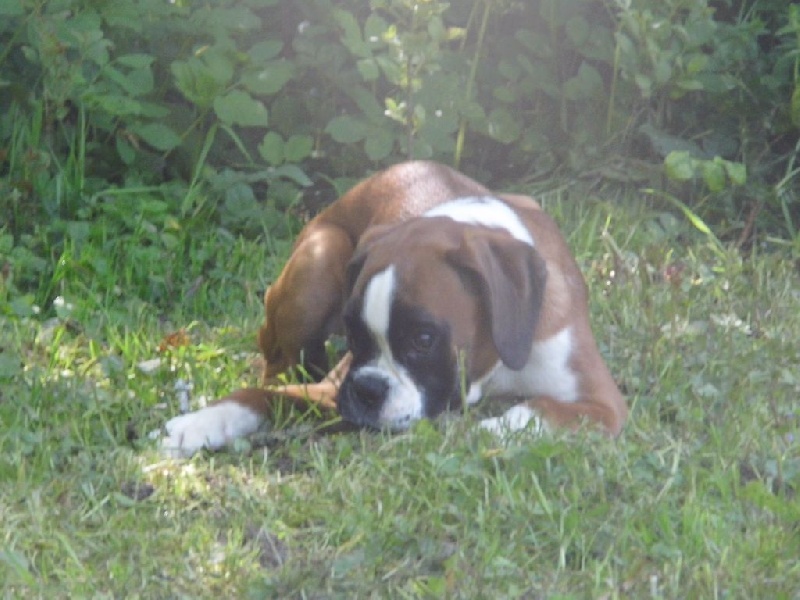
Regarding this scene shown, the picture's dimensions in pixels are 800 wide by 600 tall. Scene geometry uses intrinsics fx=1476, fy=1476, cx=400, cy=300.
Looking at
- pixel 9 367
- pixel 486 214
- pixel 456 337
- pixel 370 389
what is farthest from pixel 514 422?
pixel 9 367

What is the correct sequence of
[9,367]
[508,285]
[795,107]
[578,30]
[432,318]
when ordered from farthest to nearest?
[578,30] < [795,107] < [9,367] < [508,285] < [432,318]

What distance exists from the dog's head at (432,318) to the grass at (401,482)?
11cm

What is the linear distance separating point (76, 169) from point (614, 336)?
2.35 m

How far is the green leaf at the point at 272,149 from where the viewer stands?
6.20 m

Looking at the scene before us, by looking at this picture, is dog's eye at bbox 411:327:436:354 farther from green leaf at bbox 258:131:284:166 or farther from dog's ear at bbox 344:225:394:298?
green leaf at bbox 258:131:284:166

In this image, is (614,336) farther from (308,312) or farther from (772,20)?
(772,20)

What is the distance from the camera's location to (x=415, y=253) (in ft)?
13.5

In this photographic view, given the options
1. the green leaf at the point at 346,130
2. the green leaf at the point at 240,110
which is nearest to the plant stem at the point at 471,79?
the green leaf at the point at 346,130

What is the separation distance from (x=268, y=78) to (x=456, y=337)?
7.72 feet

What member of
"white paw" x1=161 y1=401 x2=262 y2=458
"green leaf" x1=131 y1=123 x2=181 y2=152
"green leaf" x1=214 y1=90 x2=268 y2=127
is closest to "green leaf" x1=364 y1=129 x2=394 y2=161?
"green leaf" x1=214 y1=90 x2=268 y2=127

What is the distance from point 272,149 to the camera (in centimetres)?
621

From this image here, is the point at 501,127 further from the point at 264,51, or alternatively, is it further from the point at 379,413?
the point at 379,413

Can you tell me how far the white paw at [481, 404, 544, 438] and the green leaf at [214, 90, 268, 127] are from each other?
2.27 m

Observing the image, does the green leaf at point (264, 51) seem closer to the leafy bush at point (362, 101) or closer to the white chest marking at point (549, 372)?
the leafy bush at point (362, 101)
